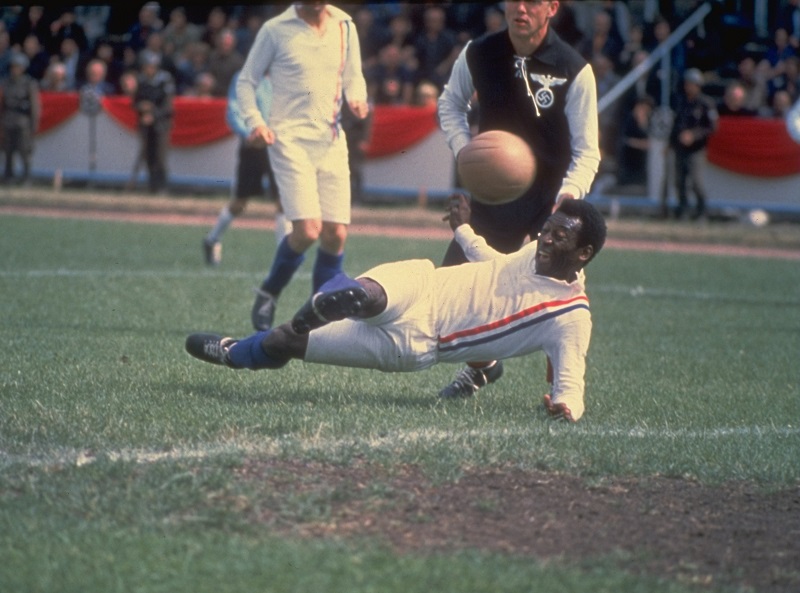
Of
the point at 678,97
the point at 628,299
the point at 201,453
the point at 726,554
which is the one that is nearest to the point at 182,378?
the point at 201,453

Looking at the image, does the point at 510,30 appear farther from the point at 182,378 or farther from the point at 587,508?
the point at 587,508

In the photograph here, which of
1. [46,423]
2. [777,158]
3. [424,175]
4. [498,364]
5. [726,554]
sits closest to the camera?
[726,554]

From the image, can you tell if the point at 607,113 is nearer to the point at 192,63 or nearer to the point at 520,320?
the point at 192,63

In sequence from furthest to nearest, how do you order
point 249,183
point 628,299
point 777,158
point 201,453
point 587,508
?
point 777,158 → point 249,183 → point 628,299 → point 201,453 → point 587,508

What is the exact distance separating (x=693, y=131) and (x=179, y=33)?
9.03 meters

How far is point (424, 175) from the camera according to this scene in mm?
21734

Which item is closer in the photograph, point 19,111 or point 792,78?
point 792,78

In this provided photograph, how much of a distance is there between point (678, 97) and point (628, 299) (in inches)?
342

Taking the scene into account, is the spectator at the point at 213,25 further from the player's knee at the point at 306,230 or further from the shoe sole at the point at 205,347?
the shoe sole at the point at 205,347

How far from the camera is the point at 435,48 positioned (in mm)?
22484

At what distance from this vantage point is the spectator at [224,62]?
23.3m

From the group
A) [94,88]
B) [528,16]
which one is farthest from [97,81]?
[528,16]

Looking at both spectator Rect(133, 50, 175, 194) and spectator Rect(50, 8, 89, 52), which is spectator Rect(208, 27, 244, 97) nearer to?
spectator Rect(133, 50, 175, 194)

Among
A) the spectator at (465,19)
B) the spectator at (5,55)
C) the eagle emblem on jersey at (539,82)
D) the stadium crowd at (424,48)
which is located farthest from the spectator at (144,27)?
the eagle emblem on jersey at (539,82)
